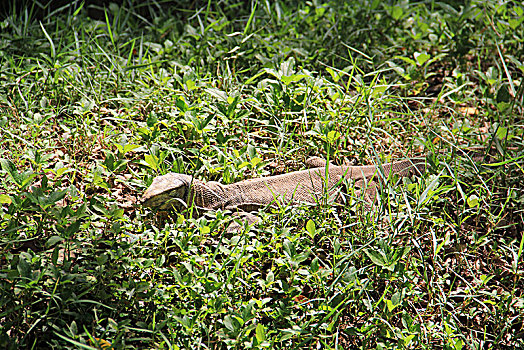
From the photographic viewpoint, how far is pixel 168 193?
2.54 m

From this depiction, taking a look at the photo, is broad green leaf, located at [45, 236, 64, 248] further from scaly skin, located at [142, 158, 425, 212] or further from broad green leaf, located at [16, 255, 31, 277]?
scaly skin, located at [142, 158, 425, 212]

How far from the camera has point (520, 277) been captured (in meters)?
2.56

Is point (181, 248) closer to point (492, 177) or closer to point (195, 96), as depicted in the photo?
point (195, 96)

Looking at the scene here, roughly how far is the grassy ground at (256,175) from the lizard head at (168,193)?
0.29ft

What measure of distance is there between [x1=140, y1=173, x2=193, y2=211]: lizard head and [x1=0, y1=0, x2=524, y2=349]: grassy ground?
0.09 meters

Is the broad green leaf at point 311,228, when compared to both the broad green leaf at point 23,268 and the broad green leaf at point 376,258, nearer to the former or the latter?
the broad green leaf at point 376,258

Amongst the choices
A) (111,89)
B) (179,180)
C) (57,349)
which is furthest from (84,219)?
(111,89)

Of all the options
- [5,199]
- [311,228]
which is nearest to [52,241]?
[5,199]

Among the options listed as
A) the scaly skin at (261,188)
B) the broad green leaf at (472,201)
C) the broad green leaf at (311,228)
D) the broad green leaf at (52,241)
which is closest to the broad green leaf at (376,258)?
the broad green leaf at (311,228)

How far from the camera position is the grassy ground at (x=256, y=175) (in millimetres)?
2172

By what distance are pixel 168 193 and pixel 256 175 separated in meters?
0.62

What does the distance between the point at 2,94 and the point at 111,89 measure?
0.73 meters

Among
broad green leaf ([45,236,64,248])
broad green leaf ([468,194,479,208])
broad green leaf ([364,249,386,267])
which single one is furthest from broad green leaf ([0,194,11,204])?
broad green leaf ([468,194,479,208])

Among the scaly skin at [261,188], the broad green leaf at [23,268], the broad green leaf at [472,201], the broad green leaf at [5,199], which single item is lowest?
the broad green leaf at [472,201]
